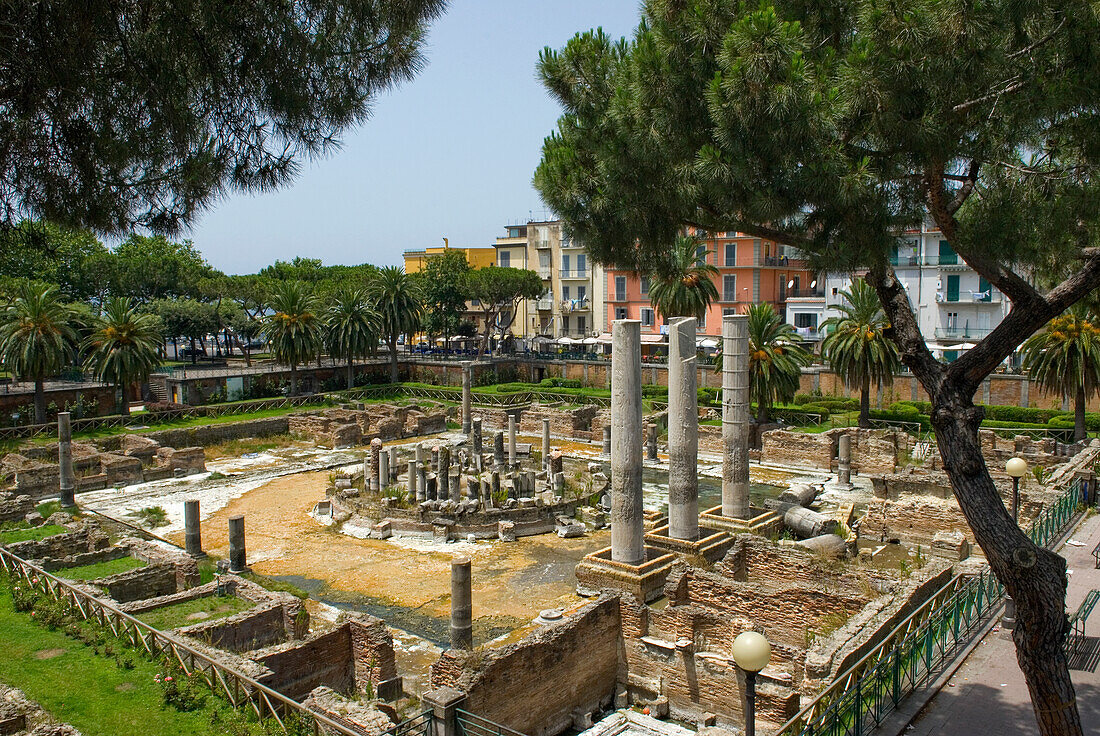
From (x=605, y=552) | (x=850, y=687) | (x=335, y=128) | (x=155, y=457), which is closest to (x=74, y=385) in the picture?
(x=155, y=457)

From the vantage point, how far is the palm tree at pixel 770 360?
115 feet

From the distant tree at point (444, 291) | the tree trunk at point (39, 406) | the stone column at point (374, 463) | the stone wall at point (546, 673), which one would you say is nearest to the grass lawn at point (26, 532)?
the stone column at point (374, 463)

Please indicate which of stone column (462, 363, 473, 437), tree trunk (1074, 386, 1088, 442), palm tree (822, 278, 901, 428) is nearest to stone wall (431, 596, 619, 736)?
palm tree (822, 278, 901, 428)

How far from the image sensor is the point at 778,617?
50.0 ft

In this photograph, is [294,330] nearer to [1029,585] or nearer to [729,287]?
[729,287]

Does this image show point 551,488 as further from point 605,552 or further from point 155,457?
point 155,457

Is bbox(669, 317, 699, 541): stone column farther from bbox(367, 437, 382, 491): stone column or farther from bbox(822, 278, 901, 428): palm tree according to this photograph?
bbox(822, 278, 901, 428): palm tree

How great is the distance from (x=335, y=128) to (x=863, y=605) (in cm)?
1158

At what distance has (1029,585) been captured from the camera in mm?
8773

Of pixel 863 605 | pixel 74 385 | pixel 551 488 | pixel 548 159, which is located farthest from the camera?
pixel 74 385

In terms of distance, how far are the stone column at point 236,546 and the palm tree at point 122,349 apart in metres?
20.2

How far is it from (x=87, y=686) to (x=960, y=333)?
154ft

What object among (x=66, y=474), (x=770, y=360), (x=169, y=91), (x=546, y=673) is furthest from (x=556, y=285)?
(x=169, y=91)

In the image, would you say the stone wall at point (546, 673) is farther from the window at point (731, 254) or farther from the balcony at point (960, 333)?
the window at point (731, 254)
